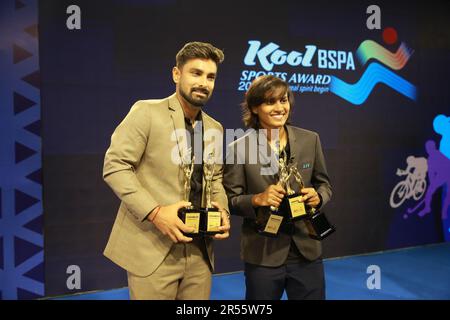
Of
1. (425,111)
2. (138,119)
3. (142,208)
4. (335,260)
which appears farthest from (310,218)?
(425,111)

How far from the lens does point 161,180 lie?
5.89ft

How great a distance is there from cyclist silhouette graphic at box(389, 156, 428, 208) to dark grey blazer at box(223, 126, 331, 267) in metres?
3.17

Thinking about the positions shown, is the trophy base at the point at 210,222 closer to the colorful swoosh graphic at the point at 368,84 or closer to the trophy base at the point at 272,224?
the trophy base at the point at 272,224

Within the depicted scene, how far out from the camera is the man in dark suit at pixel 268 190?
1.89 m

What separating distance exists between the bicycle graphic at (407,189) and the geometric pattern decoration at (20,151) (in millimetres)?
3729

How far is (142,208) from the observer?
1670 millimetres

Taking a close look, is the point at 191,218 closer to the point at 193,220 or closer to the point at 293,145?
the point at 193,220

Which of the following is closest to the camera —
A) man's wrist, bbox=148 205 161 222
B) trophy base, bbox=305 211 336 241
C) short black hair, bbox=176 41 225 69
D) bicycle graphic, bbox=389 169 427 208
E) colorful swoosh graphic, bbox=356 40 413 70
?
man's wrist, bbox=148 205 161 222

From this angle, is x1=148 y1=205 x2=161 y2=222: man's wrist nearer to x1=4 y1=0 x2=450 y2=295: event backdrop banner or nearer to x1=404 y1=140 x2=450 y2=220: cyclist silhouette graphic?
x1=4 y1=0 x2=450 y2=295: event backdrop banner

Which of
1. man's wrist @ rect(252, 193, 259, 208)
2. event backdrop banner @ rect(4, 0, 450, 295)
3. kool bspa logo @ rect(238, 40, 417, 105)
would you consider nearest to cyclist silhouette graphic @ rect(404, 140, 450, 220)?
event backdrop banner @ rect(4, 0, 450, 295)

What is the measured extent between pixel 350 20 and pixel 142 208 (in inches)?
143

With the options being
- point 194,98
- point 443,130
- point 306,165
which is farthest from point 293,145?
point 443,130

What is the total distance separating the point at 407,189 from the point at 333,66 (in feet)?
5.66

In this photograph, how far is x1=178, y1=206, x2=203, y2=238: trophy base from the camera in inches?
66.5
